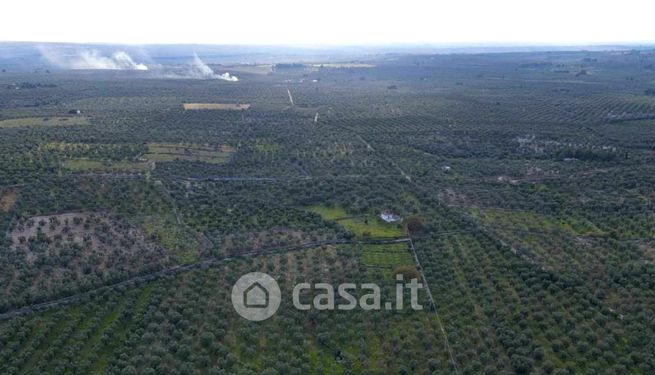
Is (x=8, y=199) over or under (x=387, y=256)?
over

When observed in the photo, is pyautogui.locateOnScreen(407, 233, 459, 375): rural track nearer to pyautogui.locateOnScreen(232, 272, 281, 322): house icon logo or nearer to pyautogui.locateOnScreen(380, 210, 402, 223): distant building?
pyautogui.locateOnScreen(380, 210, 402, 223): distant building

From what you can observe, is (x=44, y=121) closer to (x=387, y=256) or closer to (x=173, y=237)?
(x=173, y=237)

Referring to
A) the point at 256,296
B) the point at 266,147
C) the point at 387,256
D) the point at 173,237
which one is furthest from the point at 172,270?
the point at 266,147

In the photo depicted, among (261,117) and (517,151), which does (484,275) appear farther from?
(261,117)

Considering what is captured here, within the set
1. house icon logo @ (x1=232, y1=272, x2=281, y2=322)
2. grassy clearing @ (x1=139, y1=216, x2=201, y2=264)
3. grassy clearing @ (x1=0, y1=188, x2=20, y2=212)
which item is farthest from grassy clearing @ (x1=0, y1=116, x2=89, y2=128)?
house icon logo @ (x1=232, y1=272, x2=281, y2=322)

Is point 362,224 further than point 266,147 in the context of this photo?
No

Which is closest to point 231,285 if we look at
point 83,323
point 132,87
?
point 83,323
